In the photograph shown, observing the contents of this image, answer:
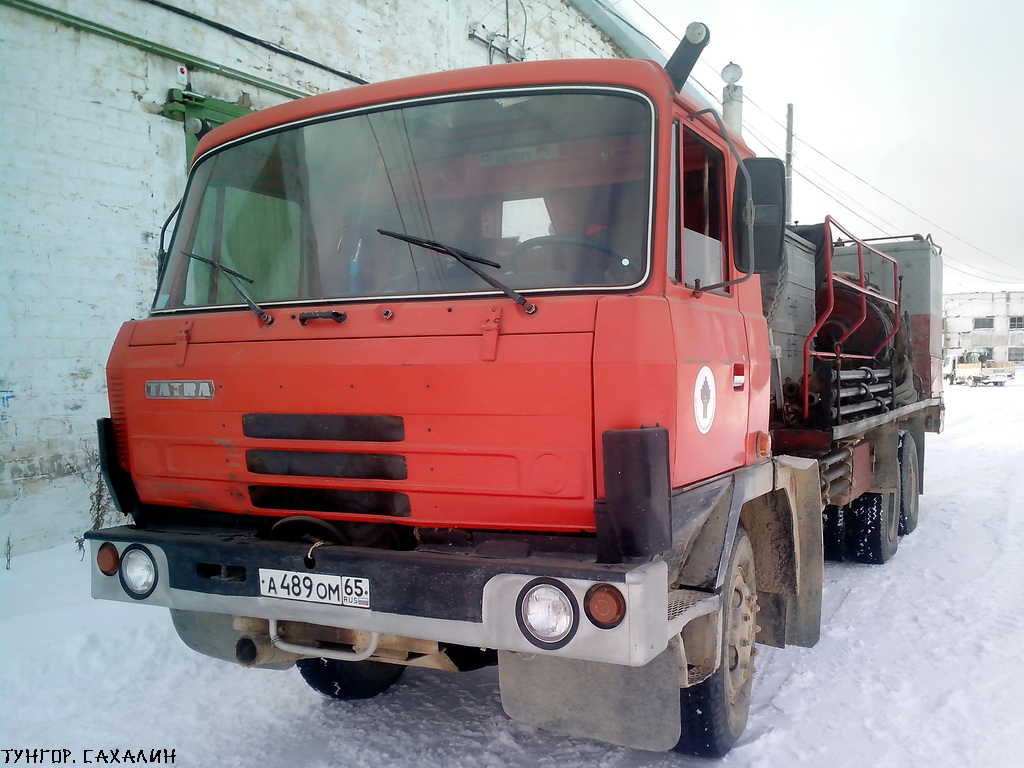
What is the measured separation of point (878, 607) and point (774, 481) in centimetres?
219

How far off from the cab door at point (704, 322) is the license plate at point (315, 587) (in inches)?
42.0

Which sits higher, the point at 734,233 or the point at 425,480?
the point at 734,233

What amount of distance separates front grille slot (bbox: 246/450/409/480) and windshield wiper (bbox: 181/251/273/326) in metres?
0.48

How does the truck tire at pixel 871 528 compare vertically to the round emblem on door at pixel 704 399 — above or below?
below

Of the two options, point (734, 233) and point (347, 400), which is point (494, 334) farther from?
point (734, 233)

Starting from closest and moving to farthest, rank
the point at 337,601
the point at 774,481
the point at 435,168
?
the point at 337,601 → the point at 435,168 → the point at 774,481

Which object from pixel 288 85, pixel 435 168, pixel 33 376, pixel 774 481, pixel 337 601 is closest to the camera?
pixel 337 601

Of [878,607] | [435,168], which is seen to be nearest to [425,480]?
[435,168]

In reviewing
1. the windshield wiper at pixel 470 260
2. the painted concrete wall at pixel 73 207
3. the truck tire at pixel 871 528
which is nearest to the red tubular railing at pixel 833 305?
the truck tire at pixel 871 528

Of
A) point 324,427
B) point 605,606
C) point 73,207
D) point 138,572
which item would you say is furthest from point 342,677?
point 73,207

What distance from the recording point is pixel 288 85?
324 inches

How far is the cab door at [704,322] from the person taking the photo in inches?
105

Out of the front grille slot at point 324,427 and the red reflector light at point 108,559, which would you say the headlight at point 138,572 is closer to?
the red reflector light at point 108,559

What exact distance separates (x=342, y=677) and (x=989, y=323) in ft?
229
